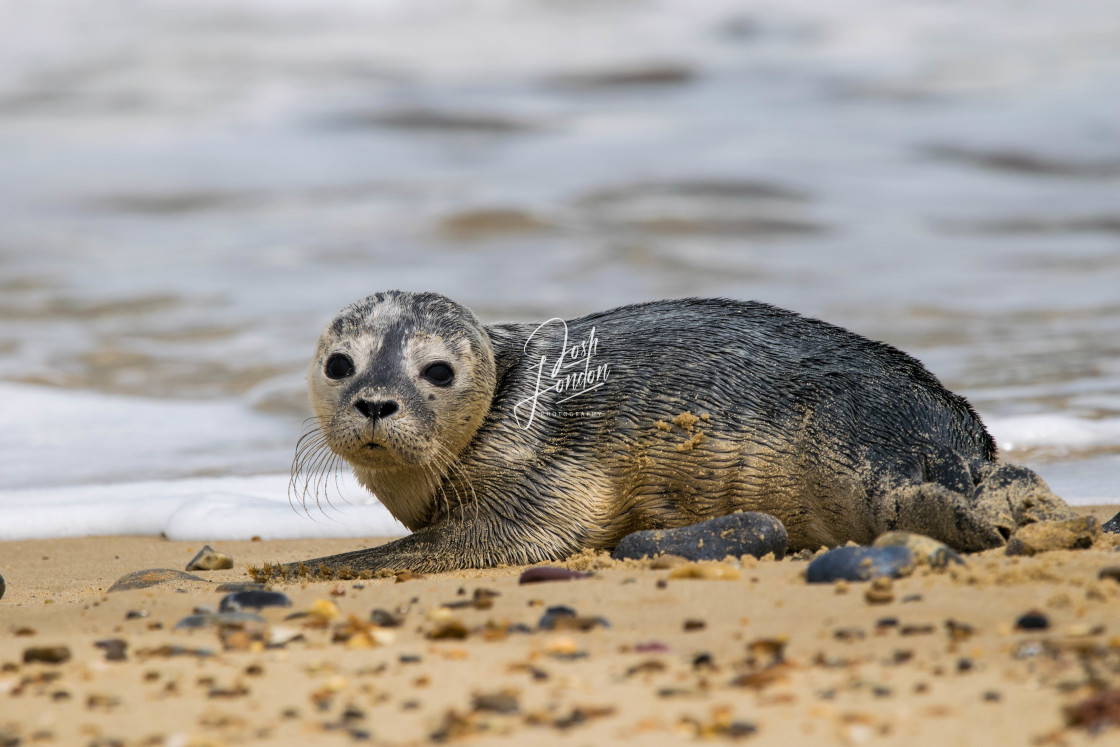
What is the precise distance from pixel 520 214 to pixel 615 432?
1303 cm

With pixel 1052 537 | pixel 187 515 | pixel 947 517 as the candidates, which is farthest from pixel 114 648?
pixel 187 515

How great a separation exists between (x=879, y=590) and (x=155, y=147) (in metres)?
21.2

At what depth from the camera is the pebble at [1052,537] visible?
4219 millimetres

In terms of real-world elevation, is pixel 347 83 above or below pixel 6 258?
above

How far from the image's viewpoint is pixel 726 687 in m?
2.71

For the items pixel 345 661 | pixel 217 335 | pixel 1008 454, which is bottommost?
pixel 345 661

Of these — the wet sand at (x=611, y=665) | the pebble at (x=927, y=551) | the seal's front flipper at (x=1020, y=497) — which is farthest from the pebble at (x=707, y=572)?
the seal's front flipper at (x=1020, y=497)

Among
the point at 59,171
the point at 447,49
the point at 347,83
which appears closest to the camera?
the point at 59,171

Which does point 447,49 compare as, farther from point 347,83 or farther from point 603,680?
point 603,680

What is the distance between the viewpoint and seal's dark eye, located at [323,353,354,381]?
202 inches

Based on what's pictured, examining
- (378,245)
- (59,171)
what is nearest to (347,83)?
(59,171)

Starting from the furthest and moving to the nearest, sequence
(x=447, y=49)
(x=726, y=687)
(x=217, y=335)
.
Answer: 1. (x=447, y=49)
2. (x=217, y=335)
3. (x=726, y=687)

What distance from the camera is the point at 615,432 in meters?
5.28

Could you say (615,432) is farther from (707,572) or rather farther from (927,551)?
(927,551)
